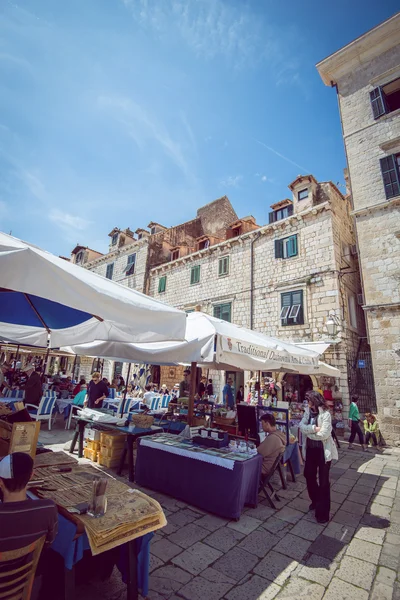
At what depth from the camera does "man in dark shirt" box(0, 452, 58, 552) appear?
5.11 ft

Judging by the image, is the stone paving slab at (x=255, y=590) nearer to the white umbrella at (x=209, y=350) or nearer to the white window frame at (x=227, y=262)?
the white umbrella at (x=209, y=350)

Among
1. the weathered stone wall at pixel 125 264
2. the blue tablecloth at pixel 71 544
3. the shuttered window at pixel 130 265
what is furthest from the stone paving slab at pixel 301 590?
the shuttered window at pixel 130 265

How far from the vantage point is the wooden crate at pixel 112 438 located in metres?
5.50

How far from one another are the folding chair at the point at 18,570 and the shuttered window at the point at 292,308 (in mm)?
12650

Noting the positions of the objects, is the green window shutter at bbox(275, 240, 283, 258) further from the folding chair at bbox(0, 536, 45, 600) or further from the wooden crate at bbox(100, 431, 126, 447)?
the folding chair at bbox(0, 536, 45, 600)

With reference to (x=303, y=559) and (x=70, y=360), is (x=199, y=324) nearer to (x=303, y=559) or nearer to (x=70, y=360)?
(x=303, y=559)

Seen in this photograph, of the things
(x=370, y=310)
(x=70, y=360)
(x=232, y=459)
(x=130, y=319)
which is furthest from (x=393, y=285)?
(x=70, y=360)

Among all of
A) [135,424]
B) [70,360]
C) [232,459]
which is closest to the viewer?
[232,459]

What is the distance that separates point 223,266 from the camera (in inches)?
670

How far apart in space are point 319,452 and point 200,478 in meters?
1.77

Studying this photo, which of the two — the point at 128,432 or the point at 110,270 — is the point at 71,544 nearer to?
the point at 128,432

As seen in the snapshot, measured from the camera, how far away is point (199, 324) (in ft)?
16.1

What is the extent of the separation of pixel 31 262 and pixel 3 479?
139 cm

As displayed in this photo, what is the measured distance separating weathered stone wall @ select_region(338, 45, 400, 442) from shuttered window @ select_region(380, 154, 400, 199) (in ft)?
0.63
